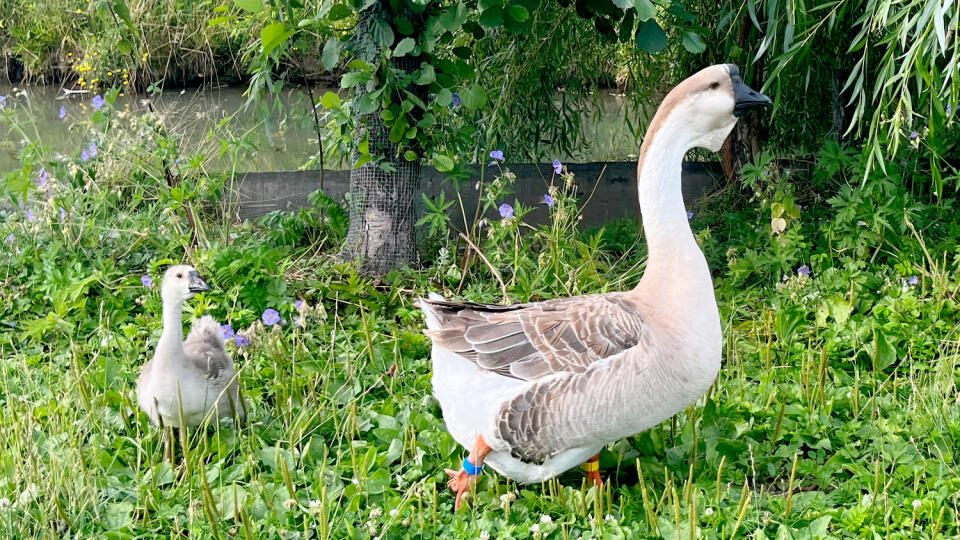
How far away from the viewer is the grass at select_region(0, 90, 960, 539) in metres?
2.73

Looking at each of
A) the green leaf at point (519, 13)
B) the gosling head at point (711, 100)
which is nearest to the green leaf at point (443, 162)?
the green leaf at point (519, 13)

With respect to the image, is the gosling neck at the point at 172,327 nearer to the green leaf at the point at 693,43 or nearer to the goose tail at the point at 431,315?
the goose tail at the point at 431,315

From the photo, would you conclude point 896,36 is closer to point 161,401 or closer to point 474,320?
point 474,320

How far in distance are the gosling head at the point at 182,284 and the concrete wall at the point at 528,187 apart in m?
2.39

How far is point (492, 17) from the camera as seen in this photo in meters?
3.71

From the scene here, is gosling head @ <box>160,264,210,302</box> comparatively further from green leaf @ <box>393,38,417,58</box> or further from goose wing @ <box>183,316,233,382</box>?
green leaf @ <box>393,38,417,58</box>

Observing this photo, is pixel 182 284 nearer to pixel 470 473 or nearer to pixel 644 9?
pixel 470 473

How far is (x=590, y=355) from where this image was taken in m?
2.70

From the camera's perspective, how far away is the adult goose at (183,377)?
2.99 m

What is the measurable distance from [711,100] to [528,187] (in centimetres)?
313

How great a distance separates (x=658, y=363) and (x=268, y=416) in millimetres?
1537

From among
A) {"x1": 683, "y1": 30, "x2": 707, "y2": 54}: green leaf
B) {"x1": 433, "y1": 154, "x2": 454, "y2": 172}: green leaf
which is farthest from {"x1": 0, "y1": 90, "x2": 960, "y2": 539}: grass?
{"x1": 683, "y1": 30, "x2": 707, "y2": 54}: green leaf

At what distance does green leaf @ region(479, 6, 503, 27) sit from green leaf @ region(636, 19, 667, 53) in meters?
0.59

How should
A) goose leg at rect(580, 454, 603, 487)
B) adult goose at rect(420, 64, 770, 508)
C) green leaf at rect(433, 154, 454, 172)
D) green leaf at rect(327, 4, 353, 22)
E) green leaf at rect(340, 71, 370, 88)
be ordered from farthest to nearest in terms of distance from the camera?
green leaf at rect(433, 154, 454, 172), green leaf at rect(340, 71, 370, 88), green leaf at rect(327, 4, 353, 22), goose leg at rect(580, 454, 603, 487), adult goose at rect(420, 64, 770, 508)
